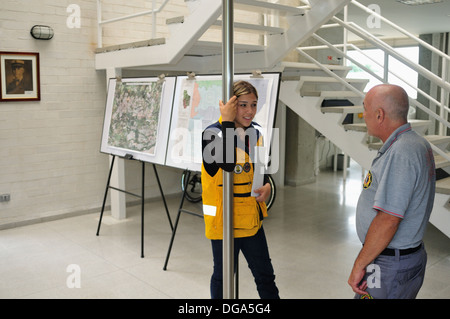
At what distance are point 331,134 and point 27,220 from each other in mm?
3622

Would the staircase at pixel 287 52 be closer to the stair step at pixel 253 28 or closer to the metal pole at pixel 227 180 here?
the stair step at pixel 253 28

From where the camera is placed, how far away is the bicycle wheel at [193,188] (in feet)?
20.6

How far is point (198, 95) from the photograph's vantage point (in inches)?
147

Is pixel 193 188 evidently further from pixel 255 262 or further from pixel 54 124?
pixel 255 262

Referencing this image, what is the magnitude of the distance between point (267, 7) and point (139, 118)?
1.64 m

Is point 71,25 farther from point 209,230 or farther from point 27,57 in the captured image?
point 209,230

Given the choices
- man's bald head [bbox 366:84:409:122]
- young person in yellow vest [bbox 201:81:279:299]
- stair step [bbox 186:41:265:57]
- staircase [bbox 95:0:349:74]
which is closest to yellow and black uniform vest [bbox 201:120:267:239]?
young person in yellow vest [bbox 201:81:279:299]

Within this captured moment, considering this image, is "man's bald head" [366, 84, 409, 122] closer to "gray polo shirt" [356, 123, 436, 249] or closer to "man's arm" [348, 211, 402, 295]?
"gray polo shirt" [356, 123, 436, 249]

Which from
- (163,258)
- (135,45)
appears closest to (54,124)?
(135,45)

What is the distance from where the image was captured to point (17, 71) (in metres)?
4.95

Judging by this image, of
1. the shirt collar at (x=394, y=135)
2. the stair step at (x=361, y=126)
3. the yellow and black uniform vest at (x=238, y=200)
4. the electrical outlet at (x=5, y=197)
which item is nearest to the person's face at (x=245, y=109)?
the yellow and black uniform vest at (x=238, y=200)

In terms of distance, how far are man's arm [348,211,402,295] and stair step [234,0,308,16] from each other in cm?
276
